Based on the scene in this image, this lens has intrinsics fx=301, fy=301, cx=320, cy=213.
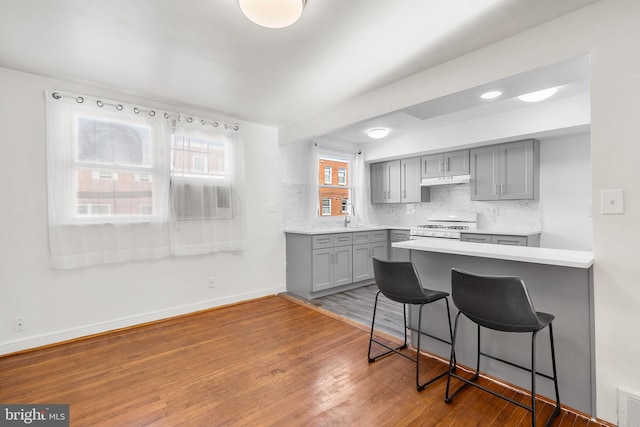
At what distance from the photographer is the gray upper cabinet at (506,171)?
12.8ft

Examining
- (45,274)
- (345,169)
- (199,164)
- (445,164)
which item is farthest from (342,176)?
(45,274)

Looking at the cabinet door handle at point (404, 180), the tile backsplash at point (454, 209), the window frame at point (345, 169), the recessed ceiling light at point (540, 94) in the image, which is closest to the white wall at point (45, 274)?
the tile backsplash at point (454, 209)

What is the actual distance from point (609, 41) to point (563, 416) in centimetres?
216

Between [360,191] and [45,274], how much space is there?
173 inches

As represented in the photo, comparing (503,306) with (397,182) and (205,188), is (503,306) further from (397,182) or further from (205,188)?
(397,182)

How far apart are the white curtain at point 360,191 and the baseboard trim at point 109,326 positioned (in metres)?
2.38

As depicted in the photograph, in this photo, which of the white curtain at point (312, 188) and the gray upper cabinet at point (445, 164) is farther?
the white curtain at point (312, 188)

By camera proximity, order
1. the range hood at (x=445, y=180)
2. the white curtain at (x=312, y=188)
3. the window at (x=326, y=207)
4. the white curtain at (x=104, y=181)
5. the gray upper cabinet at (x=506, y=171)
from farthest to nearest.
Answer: the window at (x=326, y=207) < the white curtain at (x=312, y=188) < the range hood at (x=445, y=180) < the gray upper cabinet at (x=506, y=171) < the white curtain at (x=104, y=181)

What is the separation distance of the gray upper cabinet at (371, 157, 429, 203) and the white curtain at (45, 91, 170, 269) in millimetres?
3648

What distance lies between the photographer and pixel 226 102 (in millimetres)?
3398

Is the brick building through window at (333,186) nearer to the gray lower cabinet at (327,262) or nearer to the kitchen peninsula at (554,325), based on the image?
the gray lower cabinet at (327,262)

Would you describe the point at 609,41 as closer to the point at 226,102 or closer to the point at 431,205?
the point at 226,102

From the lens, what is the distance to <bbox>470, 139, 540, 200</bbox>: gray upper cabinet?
3.91 m

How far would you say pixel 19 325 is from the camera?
2.66 meters
